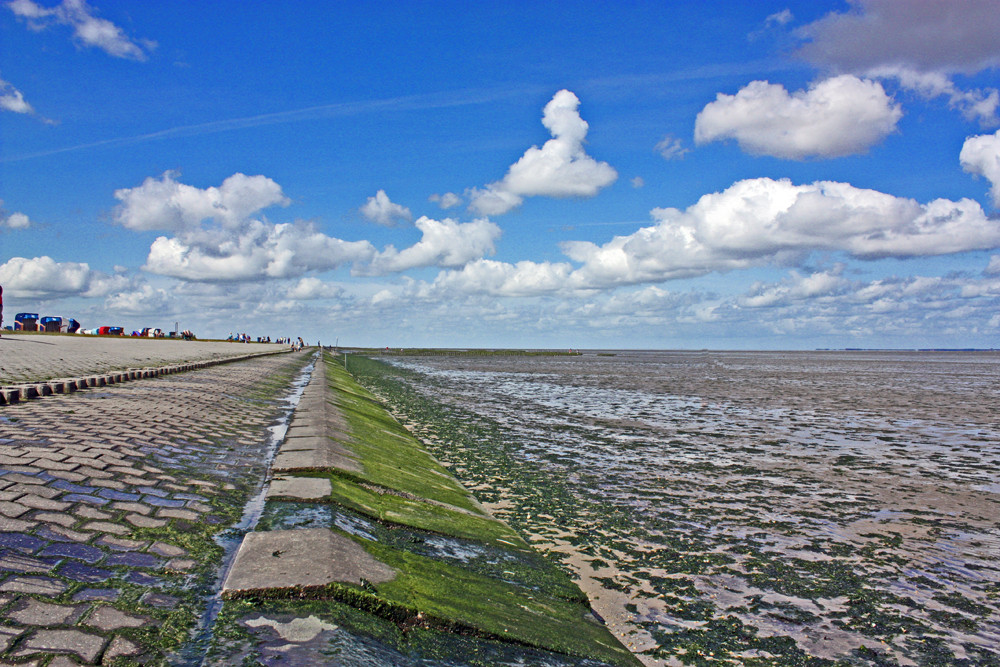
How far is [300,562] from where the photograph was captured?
4656 mm

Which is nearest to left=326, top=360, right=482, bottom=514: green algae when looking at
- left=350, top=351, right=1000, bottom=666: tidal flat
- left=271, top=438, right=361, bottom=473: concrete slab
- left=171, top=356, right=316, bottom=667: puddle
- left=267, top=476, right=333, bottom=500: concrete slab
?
left=271, top=438, right=361, bottom=473: concrete slab

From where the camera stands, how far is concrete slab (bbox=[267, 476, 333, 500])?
6.87 metres

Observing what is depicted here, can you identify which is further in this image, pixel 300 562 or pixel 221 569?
pixel 221 569

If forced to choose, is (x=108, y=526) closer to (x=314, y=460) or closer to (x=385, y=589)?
(x=385, y=589)

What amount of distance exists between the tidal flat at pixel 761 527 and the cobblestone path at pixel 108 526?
157 inches

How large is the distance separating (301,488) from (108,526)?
222cm

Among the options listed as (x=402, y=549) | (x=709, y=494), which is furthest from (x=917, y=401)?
(x=402, y=549)

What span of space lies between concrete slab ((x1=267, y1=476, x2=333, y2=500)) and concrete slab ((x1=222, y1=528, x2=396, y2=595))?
1.51 metres

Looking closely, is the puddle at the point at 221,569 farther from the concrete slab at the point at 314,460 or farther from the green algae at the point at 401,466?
the green algae at the point at 401,466

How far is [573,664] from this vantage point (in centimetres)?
460

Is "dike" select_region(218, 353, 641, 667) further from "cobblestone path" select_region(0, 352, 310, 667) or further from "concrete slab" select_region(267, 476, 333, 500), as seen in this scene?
"cobblestone path" select_region(0, 352, 310, 667)

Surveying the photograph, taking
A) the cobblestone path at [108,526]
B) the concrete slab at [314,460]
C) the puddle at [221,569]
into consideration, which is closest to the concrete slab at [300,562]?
the puddle at [221,569]

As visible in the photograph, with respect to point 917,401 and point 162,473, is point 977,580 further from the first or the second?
point 917,401

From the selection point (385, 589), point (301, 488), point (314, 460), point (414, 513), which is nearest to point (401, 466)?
point (314, 460)
